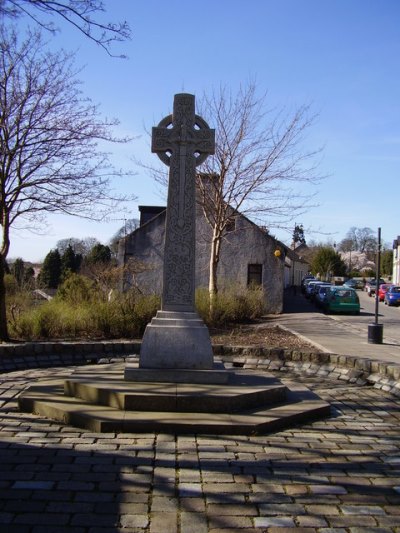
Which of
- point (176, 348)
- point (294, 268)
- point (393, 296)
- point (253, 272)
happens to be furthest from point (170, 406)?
point (294, 268)

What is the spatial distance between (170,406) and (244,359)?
5.00m

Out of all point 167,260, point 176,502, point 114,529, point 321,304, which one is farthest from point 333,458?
point 321,304

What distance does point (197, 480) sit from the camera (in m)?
4.48

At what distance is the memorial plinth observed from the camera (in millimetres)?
7297

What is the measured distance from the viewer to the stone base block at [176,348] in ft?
23.9

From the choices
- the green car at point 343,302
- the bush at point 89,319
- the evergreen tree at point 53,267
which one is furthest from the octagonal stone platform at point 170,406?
the evergreen tree at point 53,267

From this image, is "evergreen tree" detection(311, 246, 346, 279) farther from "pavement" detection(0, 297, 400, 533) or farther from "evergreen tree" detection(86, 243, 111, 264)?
"pavement" detection(0, 297, 400, 533)

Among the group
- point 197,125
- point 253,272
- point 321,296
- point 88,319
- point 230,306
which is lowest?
point 88,319

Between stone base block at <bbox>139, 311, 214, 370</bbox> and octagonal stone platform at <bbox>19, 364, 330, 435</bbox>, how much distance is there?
307 mm

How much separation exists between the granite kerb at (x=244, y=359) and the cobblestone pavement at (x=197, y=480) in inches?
137

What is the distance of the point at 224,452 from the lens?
5.23m

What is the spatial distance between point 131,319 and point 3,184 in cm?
465

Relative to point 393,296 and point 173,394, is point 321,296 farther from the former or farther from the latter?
point 173,394

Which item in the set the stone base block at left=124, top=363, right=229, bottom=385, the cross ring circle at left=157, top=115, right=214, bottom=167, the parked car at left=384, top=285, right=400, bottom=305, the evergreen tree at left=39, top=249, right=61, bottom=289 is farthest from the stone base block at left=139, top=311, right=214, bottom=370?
the evergreen tree at left=39, top=249, right=61, bottom=289
